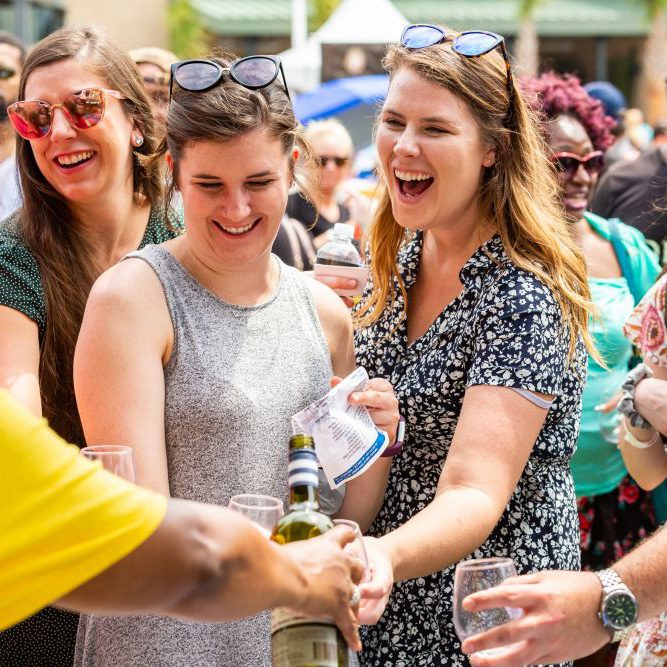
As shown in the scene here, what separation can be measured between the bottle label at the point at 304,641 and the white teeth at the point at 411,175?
1334 mm

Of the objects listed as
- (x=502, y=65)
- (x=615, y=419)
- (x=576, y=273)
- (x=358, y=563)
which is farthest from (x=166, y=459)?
(x=615, y=419)

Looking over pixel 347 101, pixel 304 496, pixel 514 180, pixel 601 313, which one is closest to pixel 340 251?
pixel 514 180

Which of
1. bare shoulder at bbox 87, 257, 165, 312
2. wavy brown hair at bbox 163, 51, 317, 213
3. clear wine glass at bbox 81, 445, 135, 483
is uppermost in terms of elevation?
wavy brown hair at bbox 163, 51, 317, 213

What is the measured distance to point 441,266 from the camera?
2.93m

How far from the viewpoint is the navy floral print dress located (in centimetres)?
256

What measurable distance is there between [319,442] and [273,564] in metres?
0.70

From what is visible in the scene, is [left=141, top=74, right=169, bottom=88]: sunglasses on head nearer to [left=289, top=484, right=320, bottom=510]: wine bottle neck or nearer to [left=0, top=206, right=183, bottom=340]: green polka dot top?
[left=0, top=206, right=183, bottom=340]: green polka dot top

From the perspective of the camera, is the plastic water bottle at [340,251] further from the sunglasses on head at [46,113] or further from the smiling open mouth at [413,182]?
the sunglasses on head at [46,113]

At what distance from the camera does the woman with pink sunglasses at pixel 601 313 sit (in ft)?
14.8

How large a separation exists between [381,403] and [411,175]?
68 cm

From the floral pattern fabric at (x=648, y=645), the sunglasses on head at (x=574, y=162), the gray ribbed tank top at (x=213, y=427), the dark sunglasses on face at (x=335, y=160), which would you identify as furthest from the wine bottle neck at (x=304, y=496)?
the dark sunglasses on face at (x=335, y=160)

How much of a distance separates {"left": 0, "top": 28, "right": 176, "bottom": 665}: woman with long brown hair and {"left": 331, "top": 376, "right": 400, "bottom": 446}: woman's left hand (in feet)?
2.69

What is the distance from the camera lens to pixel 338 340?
2.73 meters

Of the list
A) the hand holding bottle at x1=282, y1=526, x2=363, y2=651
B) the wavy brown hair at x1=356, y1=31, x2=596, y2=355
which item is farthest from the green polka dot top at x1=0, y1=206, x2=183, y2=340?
the hand holding bottle at x1=282, y1=526, x2=363, y2=651
